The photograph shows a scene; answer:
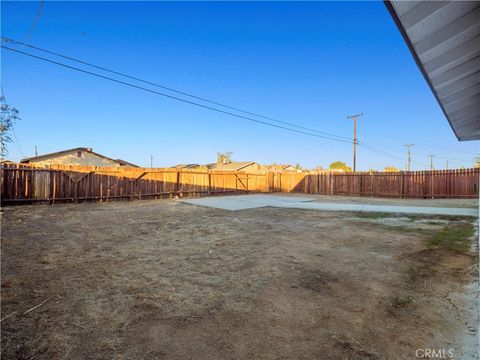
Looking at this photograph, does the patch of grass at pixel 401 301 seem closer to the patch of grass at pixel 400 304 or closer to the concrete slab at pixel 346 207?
the patch of grass at pixel 400 304

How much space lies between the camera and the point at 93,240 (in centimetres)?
485

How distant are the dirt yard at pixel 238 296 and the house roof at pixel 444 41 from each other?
1.99 metres

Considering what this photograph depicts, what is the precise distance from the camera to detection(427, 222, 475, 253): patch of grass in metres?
4.11

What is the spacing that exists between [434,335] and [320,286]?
1075mm

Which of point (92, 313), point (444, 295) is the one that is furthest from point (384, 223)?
point (92, 313)

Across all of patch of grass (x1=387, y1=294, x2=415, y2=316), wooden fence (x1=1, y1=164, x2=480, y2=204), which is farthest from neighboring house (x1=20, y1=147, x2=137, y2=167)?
patch of grass (x1=387, y1=294, x2=415, y2=316)

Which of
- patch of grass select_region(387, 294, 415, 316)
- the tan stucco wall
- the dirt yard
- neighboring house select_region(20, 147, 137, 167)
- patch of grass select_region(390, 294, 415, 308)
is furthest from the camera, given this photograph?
the tan stucco wall

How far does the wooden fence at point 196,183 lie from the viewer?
10305mm

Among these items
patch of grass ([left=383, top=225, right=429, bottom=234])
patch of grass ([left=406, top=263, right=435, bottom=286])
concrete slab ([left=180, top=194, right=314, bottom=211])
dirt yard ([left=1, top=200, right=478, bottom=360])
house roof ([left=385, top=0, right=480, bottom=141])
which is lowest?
dirt yard ([left=1, top=200, right=478, bottom=360])

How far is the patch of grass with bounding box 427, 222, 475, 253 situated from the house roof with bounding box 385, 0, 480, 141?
277 cm

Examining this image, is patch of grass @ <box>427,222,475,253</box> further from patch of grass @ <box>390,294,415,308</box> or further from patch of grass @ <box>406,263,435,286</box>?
patch of grass @ <box>390,294,415,308</box>

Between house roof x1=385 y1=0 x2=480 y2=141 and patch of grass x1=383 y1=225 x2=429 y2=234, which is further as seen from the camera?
patch of grass x1=383 y1=225 x2=429 y2=234

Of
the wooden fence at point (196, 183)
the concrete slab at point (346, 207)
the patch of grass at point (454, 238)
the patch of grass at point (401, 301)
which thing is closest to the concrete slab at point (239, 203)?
the concrete slab at point (346, 207)

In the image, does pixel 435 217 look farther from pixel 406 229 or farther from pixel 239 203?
pixel 239 203
